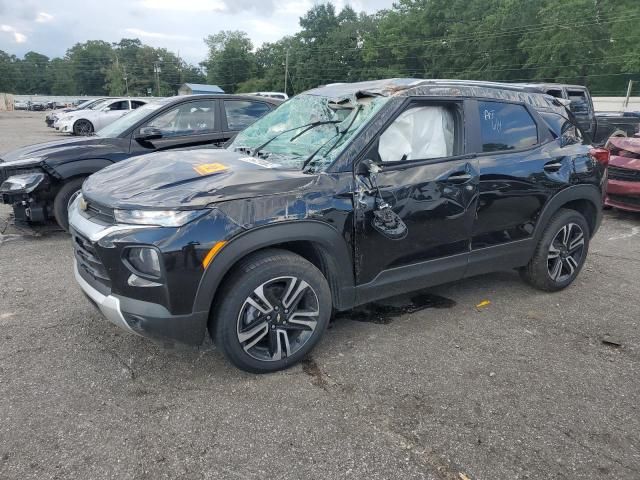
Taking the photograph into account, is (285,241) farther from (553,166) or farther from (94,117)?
(94,117)

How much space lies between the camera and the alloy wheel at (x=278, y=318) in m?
2.85

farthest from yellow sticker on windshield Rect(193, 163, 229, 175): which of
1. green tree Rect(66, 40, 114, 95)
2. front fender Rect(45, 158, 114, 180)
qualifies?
green tree Rect(66, 40, 114, 95)

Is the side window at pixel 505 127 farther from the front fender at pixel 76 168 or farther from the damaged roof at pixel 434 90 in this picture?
the front fender at pixel 76 168

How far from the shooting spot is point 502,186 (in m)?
3.73

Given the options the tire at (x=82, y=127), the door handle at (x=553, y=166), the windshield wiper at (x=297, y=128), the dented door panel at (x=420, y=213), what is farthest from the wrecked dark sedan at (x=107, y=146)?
the tire at (x=82, y=127)

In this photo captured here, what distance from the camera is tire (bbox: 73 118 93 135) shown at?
2044 centimetres

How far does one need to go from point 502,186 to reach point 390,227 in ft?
3.70

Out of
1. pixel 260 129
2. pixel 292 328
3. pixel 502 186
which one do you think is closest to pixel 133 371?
pixel 292 328

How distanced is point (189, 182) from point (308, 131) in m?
1.08

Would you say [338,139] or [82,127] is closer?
[338,139]

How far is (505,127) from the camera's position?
3.85 metres

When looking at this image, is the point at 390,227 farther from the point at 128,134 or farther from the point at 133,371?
the point at 128,134

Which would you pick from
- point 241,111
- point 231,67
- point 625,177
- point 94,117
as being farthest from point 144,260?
point 231,67

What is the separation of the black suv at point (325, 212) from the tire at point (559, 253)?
20 mm
